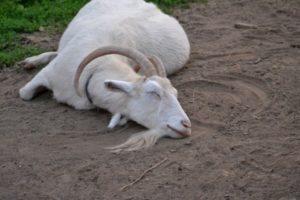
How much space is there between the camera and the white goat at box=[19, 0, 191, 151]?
259 inches

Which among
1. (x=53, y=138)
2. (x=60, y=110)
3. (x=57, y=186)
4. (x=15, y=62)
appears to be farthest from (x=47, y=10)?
(x=57, y=186)

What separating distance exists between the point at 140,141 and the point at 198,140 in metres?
0.52

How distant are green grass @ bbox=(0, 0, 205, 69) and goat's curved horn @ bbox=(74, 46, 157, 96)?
2.06 metres

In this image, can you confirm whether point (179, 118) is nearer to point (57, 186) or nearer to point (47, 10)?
point (57, 186)

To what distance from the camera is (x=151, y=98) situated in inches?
262

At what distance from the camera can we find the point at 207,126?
674cm

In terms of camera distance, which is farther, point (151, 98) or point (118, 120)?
point (118, 120)

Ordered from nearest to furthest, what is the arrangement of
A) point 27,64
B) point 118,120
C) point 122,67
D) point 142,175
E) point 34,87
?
point 142,175 → point 118,120 → point 122,67 → point 34,87 → point 27,64

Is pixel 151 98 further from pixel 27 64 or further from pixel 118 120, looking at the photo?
pixel 27 64

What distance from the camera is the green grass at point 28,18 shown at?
29.7ft

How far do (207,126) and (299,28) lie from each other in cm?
306

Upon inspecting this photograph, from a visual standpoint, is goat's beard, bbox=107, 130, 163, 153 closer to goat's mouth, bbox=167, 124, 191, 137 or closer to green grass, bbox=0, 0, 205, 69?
goat's mouth, bbox=167, 124, 191, 137

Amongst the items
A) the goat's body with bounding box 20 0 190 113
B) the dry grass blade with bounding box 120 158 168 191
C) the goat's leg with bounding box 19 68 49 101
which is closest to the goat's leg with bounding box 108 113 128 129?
the goat's body with bounding box 20 0 190 113

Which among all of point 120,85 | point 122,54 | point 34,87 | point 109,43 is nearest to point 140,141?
point 120,85
